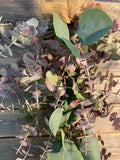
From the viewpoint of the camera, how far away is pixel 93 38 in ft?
1.87

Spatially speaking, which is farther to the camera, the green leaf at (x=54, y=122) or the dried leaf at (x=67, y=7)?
the dried leaf at (x=67, y=7)

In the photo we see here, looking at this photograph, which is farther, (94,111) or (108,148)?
(108,148)

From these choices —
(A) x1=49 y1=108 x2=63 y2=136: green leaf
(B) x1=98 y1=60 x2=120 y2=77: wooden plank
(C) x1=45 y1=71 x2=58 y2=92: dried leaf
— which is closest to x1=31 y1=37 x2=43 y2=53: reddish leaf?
(C) x1=45 y1=71 x2=58 y2=92: dried leaf

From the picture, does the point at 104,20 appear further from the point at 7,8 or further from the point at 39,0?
the point at 7,8

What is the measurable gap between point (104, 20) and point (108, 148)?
68 centimetres

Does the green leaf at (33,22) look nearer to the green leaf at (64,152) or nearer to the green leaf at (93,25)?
the green leaf at (93,25)

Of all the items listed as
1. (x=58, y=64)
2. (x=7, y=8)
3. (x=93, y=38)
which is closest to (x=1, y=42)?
(x=7, y=8)

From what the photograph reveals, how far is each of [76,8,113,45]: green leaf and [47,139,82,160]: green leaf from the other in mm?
433

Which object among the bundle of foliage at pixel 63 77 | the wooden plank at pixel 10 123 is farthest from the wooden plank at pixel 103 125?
the wooden plank at pixel 10 123

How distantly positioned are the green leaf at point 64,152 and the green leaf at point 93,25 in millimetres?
433

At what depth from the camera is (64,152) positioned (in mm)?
693

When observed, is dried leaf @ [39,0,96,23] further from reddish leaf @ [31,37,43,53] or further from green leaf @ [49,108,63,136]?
green leaf @ [49,108,63,136]

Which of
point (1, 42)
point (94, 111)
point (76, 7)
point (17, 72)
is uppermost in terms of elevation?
point (76, 7)

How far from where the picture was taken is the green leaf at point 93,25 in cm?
54
